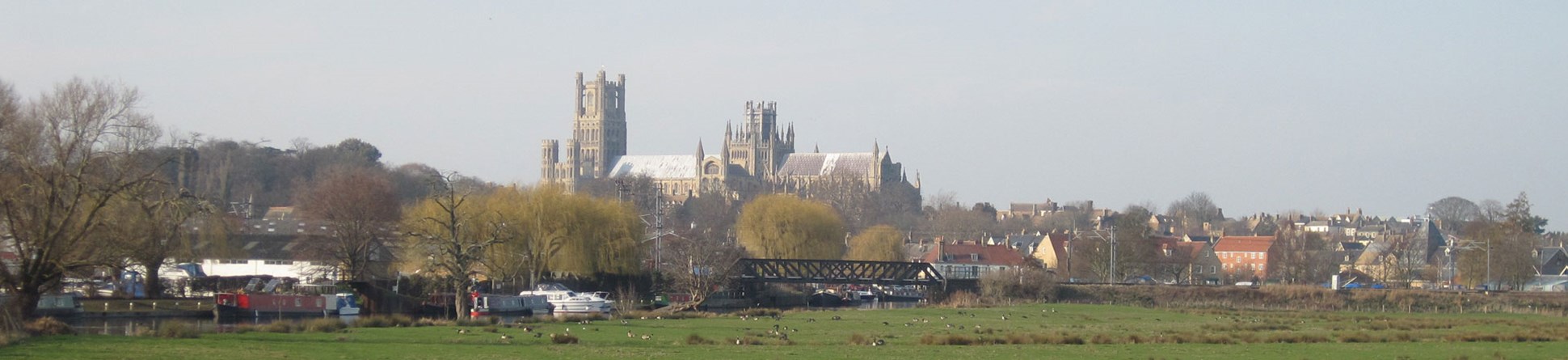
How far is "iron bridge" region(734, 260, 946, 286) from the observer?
76000mm

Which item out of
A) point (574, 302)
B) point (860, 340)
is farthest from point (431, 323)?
point (574, 302)

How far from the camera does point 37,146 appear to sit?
42.8 m

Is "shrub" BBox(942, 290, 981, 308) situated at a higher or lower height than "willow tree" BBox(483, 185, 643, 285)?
lower

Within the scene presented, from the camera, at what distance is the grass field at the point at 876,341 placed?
2880 centimetres

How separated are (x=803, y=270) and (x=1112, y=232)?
59.7ft

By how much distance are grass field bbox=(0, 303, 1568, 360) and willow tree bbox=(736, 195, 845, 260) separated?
37679 mm

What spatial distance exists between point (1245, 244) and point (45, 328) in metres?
107

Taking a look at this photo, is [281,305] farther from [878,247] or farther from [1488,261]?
[1488,261]

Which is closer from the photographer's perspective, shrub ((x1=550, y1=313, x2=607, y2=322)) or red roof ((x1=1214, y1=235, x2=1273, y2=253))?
shrub ((x1=550, y1=313, x2=607, y2=322))

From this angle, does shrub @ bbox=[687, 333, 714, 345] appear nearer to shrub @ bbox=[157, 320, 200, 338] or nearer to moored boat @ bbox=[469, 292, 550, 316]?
shrub @ bbox=[157, 320, 200, 338]

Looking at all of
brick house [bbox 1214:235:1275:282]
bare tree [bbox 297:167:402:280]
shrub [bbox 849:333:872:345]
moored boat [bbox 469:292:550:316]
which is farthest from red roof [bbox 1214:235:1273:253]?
shrub [bbox 849:333:872:345]

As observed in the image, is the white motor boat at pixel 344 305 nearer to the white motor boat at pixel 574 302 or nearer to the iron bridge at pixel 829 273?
the white motor boat at pixel 574 302

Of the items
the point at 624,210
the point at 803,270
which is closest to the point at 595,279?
the point at 624,210

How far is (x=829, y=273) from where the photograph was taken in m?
79.8
